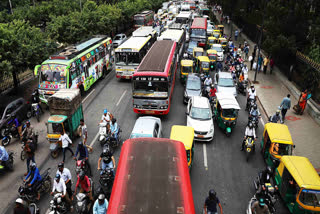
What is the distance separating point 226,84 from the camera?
19.8 metres

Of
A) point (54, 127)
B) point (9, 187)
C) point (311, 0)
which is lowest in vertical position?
point (9, 187)

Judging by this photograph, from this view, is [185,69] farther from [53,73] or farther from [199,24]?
[199,24]

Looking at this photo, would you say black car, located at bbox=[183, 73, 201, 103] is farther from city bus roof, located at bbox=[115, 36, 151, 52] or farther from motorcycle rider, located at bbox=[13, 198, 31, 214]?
motorcycle rider, located at bbox=[13, 198, 31, 214]

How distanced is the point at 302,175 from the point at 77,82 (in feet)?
48.3

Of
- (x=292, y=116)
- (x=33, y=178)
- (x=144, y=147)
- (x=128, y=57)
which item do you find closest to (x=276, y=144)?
(x=144, y=147)

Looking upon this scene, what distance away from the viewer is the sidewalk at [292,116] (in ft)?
46.1

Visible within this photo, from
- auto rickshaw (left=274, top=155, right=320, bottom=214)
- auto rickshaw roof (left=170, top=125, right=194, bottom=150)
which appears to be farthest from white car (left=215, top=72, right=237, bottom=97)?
auto rickshaw (left=274, top=155, right=320, bottom=214)

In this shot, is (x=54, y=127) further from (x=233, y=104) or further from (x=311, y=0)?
(x=311, y=0)

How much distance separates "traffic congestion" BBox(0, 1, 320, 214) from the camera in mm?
7520

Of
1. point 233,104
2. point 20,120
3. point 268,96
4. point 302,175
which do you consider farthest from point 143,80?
point 268,96

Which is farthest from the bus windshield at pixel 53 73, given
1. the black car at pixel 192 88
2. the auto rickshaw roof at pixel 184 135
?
the auto rickshaw roof at pixel 184 135

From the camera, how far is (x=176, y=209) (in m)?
6.05

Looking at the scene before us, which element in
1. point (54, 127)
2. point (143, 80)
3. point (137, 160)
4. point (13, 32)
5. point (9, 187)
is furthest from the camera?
point (13, 32)

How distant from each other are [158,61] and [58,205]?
11.5 m
